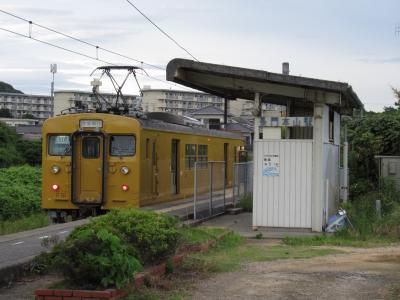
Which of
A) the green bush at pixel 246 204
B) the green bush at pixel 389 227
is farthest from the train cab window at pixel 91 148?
the green bush at pixel 389 227

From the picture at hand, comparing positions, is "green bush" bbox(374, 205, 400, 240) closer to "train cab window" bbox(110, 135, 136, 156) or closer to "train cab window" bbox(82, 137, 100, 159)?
"train cab window" bbox(110, 135, 136, 156)

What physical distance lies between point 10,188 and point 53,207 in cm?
1432

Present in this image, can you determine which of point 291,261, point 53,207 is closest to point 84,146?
point 53,207

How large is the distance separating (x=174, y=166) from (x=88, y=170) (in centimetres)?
399

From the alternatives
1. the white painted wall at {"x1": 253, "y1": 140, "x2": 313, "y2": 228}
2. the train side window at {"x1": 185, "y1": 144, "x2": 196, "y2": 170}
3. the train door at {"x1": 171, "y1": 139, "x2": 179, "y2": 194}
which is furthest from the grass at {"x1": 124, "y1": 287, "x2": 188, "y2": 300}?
the train side window at {"x1": 185, "y1": 144, "x2": 196, "y2": 170}

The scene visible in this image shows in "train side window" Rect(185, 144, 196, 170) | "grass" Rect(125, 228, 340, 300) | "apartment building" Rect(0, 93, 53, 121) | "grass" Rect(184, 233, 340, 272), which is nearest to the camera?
"grass" Rect(125, 228, 340, 300)

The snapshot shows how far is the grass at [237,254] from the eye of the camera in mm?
9367

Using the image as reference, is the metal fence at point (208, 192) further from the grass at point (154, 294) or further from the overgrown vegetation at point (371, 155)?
the grass at point (154, 294)

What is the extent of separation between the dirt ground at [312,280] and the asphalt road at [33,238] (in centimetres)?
272

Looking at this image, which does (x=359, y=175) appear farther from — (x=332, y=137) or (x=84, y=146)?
(x=84, y=146)

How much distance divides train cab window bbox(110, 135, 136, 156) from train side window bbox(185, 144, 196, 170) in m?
4.45

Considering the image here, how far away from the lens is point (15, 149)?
1940 inches

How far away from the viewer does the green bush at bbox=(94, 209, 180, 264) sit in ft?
27.0

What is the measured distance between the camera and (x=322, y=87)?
522 inches
